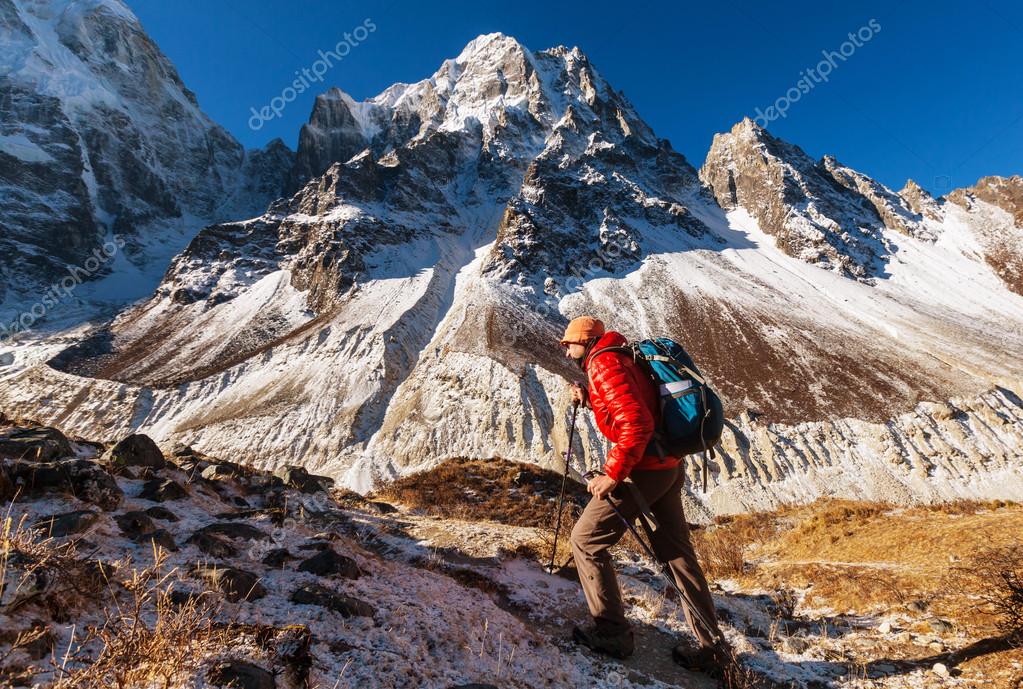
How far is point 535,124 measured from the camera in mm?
126438

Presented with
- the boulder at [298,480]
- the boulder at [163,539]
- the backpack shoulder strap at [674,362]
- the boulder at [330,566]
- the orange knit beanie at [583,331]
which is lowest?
the boulder at [330,566]

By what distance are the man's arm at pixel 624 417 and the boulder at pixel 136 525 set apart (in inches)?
166

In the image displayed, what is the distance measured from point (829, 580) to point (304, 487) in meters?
10.5

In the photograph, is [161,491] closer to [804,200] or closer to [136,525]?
[136,525]

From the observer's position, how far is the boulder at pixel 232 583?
347cm

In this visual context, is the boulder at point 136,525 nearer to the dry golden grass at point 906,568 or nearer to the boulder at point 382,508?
the dry golden grass at point 906,568

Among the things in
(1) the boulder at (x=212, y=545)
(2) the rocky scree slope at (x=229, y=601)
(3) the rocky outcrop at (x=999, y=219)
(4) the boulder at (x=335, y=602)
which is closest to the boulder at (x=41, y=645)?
(2) the rocky scree slope at (x=229, y=601)

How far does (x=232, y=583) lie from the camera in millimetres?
3561

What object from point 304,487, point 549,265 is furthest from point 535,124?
point 304,487

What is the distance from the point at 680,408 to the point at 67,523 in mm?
5270

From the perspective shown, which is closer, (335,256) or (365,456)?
(365,456)

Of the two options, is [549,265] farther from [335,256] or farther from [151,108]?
[151,108]

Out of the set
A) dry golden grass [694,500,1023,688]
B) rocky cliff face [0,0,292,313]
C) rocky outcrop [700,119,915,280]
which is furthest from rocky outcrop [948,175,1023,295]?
rocky cliff face [0,0,292,313]

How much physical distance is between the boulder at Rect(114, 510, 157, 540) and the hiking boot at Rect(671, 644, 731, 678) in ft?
16.5
